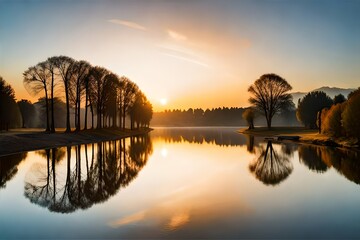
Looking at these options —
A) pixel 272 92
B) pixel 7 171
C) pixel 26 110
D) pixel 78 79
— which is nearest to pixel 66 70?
pixel 78 79

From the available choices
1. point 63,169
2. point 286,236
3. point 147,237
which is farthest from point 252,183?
point 63,169

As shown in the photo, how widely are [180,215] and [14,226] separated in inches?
266

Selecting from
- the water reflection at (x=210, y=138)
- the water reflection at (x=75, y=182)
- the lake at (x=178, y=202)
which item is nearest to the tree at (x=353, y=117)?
the water reflection at (x=210, y=138)

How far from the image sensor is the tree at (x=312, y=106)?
358ft

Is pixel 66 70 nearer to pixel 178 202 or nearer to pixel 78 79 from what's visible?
pixel 78 79

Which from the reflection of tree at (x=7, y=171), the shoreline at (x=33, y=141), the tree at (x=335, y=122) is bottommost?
the reflection of tree at (x=7, y=171)

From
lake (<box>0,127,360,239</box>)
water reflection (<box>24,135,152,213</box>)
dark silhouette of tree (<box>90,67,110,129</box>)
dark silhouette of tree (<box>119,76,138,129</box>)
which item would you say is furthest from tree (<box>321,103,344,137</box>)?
dark silhouette of tree (<box>119,76,138,129</box>)

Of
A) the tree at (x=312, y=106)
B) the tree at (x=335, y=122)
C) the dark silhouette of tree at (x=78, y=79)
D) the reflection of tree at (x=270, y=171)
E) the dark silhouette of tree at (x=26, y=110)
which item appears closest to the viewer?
the reflection of tree at (x=270, y=171)

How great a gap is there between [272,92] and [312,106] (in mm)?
17442

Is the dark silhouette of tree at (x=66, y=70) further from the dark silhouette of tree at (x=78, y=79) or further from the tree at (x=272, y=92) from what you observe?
the tree at (x=272, y=92)

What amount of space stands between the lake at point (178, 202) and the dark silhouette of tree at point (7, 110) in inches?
2666

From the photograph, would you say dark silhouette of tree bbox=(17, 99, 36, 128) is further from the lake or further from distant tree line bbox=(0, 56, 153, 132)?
the lake

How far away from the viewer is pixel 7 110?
9106 cm

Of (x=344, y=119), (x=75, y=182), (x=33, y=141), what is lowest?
(x=75, y=182)
